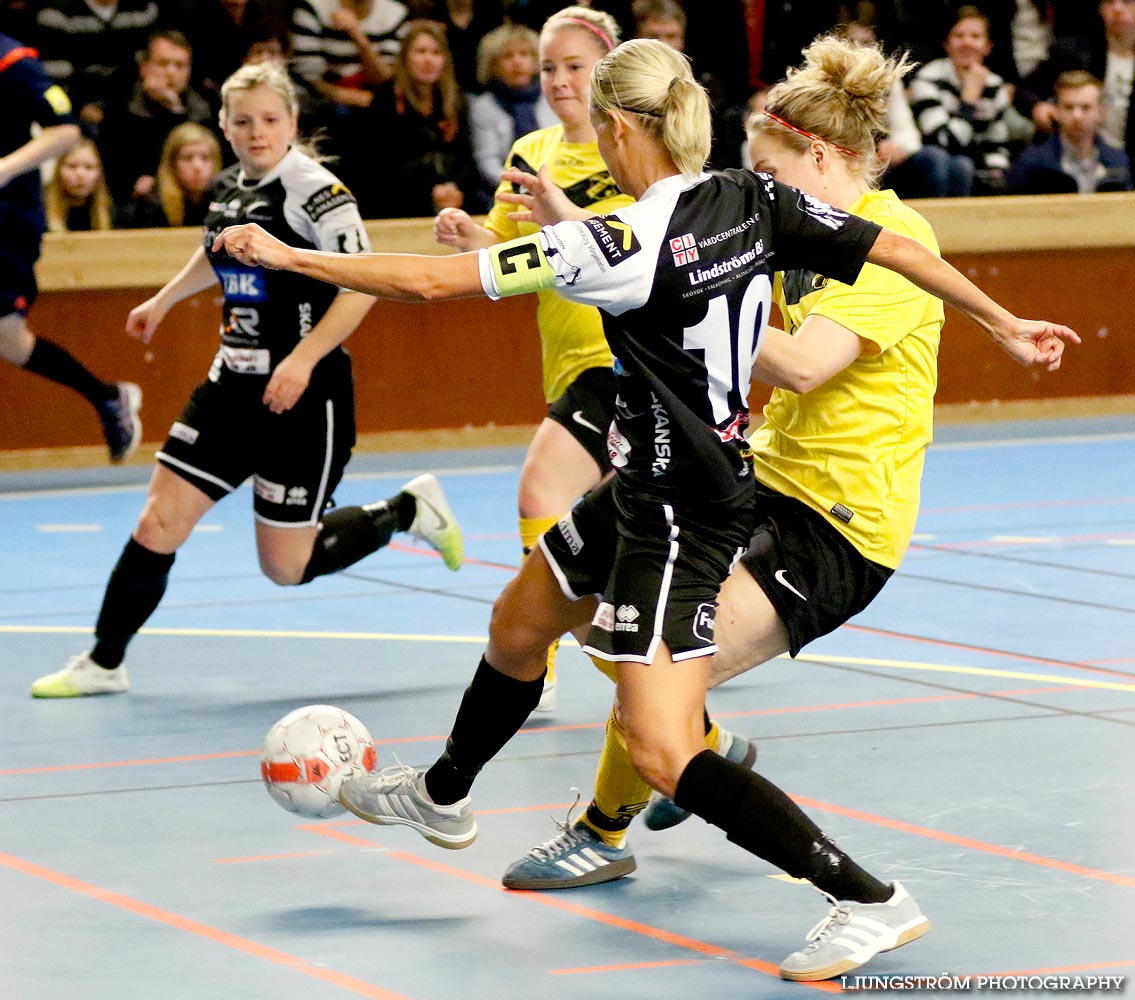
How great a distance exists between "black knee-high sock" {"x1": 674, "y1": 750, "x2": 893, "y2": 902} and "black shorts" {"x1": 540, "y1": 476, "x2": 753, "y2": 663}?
9.7 inches

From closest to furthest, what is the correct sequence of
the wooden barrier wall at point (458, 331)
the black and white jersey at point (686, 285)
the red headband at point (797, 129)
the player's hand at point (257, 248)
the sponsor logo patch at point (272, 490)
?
the player's hand at point (257, 248) → the black and white jersey at point (686, 285) → the red headband at point (797, 129) → the sponsor logo patch at point (272, 490) → the wooden barrier wall at point (458, 331)

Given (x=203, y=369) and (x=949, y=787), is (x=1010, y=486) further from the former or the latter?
(x=949, y=787)

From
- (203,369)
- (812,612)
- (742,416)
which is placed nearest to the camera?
(742,416)

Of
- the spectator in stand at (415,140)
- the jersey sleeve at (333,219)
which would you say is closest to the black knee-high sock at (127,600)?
the jersey sleeve at (333,219)

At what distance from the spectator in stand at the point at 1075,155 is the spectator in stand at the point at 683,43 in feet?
6.87

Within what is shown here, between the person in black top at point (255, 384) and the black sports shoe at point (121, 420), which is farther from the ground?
the person in black top at point (255, 384)

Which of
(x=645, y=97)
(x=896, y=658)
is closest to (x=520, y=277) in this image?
(x=645, y=97)

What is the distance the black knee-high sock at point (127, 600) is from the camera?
6.44 meters

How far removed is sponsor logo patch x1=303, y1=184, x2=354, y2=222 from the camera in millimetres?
6391

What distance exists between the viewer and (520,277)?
3.81 meters

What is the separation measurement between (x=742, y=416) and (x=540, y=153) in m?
2.69

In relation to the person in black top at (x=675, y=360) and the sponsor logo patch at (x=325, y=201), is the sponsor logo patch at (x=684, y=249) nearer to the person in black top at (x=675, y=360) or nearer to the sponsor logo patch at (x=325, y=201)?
the person in black top at (x=675, y=360)

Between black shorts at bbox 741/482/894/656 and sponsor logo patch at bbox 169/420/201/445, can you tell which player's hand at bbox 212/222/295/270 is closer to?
black shorts at bbox 741/482/894/656

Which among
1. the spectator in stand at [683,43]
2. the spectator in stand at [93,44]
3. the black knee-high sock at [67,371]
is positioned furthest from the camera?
the spectator in stand at [683,43]
